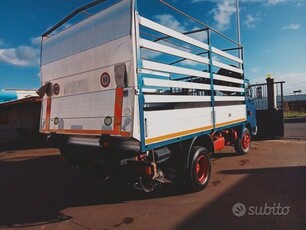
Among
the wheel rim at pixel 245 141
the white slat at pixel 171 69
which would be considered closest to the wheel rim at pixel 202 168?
the white slat at pixel 171 69

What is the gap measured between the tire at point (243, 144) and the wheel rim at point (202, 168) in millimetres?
3047

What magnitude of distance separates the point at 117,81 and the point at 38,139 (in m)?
14.3

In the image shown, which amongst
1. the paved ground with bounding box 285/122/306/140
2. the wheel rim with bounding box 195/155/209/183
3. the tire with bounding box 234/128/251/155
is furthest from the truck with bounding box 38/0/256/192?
the paved ground with bounding box 285/122/306/140

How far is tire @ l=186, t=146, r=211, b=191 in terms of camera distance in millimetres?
5129

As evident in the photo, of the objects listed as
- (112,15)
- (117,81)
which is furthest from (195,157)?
(112,15)

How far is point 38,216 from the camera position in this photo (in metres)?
4.59

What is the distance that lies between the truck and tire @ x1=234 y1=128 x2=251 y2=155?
8.29 ft

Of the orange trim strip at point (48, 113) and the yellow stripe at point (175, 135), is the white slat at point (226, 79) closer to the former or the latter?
the yellow stripe at point (175, 135)

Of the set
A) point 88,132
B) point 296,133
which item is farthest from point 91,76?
point 296,133

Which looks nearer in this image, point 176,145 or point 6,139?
point 176,145

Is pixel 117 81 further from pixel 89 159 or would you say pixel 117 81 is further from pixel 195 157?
pixel 195 157

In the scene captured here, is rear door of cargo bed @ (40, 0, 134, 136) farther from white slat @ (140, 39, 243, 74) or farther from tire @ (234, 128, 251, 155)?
tire @ (234, 128, 251, 155)

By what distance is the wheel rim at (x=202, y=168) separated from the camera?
554 cm

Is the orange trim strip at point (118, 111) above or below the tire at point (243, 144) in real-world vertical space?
above
